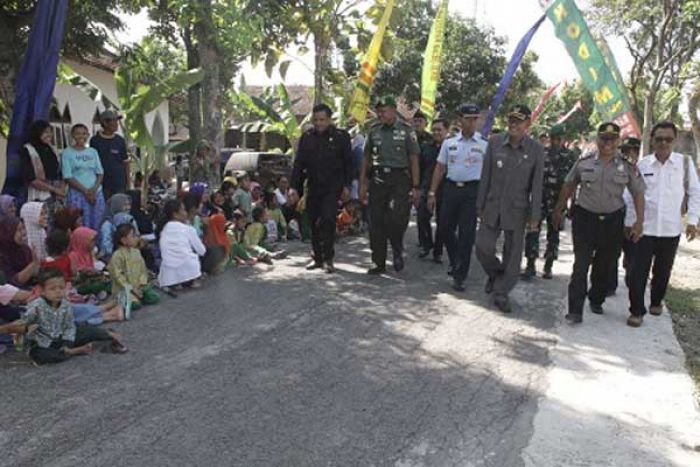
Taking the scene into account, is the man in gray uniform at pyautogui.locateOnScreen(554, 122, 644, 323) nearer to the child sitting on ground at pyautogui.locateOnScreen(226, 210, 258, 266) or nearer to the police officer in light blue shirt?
the police officer in light blue shirt

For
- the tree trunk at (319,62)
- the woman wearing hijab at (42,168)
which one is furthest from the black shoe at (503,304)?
the tree trunk at (319,62)

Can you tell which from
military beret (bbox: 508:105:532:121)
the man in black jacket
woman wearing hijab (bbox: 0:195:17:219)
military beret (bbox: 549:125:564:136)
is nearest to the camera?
woman wearing hijab (bbox: 0:195:17:219)

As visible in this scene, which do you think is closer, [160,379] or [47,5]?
[160,379]

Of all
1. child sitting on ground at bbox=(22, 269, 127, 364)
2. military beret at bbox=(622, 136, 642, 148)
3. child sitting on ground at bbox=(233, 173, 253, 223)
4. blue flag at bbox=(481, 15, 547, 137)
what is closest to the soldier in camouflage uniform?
military beret at bbox=(622, 136, 642, 148)

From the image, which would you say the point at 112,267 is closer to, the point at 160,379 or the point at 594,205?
the point at 160,379

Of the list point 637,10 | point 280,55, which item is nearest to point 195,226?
point 280,55

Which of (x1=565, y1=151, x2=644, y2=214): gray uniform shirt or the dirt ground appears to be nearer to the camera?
the dirt ground

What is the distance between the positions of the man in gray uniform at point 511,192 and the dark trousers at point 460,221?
484mm

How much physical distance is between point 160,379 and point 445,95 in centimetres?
2475

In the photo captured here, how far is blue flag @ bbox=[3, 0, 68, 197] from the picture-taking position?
22.3 ft

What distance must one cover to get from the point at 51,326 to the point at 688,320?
19.5 ft

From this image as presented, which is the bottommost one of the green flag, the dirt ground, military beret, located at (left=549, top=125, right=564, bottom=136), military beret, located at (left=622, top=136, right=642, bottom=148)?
the dirt ground

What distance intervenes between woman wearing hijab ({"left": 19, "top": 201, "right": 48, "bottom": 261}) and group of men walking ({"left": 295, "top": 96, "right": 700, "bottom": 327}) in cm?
295

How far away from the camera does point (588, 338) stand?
5371 mm
